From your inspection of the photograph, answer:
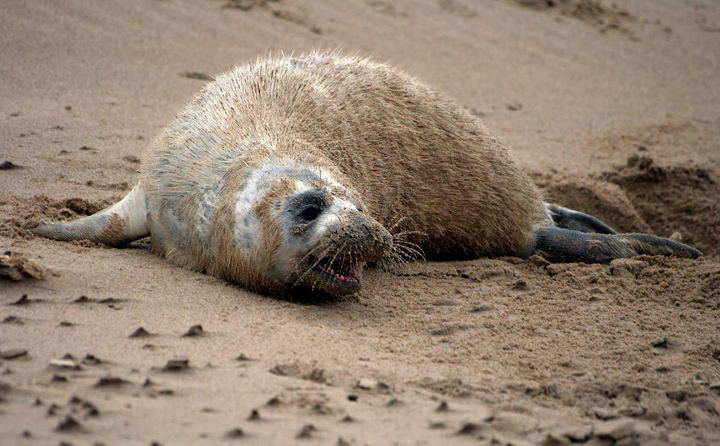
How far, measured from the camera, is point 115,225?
4.01m

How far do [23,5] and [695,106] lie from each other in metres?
8.36

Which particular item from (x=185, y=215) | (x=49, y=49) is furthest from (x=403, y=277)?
(x=49, y=49)

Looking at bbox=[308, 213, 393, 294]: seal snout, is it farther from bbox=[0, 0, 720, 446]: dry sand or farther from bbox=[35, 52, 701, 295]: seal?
bbox=[0, 0, 720, 446]: dry sand

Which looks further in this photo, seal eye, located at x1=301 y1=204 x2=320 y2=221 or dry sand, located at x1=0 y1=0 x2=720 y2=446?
seal eye, located at x1=301 y1=204 x2=320 y2=221

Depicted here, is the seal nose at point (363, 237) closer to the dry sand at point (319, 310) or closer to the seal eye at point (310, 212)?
the seal eye at point (310, 212)

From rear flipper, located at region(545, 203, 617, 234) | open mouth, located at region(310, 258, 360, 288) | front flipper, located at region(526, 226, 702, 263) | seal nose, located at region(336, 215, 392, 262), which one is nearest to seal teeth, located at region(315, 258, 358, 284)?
open mouth, located at region(310, 258, 360, 288)

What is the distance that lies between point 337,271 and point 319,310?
0.21 meters

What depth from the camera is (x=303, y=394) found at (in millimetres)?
2400

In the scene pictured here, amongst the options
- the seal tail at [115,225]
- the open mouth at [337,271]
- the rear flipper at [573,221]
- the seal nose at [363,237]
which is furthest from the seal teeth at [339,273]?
the rear flipper at [573,221]

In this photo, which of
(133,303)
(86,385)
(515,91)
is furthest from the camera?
(515,91)

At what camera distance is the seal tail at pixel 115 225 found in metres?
3.99

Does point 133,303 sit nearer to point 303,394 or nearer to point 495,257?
point 303,394

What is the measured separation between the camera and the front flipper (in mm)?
4883

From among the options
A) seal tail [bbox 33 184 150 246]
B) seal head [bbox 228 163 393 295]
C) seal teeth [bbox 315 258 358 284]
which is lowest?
seal tail [bbox 33 184 150 246]
